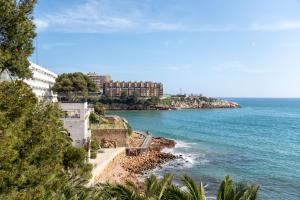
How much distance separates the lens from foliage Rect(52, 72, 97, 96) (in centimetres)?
5303

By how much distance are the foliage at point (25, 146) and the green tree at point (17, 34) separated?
0.82 m

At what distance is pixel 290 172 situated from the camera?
127ft

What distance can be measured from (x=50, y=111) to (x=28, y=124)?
124 centimetres

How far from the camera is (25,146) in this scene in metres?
12.6

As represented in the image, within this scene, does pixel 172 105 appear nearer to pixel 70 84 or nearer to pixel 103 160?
pixel 70 84

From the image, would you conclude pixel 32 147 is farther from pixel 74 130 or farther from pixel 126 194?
pixel 74 130

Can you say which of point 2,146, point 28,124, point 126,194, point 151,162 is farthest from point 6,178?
point 151,162

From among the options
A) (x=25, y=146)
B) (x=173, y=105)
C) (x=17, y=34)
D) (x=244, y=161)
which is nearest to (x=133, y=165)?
(x=244, y=161)

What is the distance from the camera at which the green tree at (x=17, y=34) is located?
1172 centimetres

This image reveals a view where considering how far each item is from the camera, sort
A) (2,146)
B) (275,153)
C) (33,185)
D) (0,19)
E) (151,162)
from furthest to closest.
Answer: (275,153)
(151,162)
(33,185)
(0,19)
(2,146)


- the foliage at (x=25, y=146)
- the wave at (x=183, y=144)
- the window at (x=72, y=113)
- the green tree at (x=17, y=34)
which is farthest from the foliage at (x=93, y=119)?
the green tree at (x=17, y=34)

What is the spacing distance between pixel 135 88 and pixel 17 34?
591 ft

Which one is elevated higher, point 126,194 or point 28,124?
point 28,124

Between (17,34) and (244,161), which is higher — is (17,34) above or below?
above
